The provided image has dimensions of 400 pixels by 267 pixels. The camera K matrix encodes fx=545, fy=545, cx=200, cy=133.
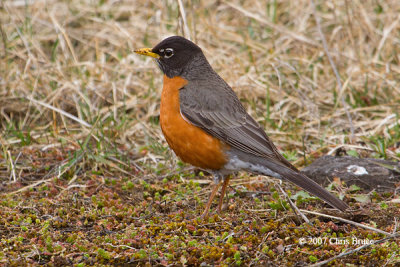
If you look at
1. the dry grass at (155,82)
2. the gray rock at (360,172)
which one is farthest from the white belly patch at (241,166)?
the dry grass at (155,82)

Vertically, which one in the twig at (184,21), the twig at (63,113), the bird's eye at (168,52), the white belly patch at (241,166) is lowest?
the white belly patch at (241,166)

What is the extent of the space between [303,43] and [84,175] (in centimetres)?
421

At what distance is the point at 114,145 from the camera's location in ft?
20.1

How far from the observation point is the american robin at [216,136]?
488cm

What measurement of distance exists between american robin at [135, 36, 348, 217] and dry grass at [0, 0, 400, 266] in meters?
1.01

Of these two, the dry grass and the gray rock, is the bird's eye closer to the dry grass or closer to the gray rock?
the dry grass

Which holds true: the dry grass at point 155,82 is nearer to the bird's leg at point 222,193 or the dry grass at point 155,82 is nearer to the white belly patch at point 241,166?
the bird's leg at point 222,193

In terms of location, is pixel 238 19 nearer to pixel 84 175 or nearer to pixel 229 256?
pixel 84 175

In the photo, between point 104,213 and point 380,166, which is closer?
point 104,213

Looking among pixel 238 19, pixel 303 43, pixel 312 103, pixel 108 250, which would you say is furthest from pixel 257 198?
pixel 238 19

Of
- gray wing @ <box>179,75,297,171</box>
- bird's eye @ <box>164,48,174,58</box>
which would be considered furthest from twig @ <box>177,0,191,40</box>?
gray wing @ <box>179,75,297,171</box>

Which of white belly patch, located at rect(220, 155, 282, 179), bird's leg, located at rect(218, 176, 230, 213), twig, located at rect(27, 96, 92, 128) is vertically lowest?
bird's leg, located at rect(218, 176, 230, 213)

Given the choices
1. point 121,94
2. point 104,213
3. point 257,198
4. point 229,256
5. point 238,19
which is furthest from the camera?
point 238,19

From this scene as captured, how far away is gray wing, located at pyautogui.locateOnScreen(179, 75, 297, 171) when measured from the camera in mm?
4961
